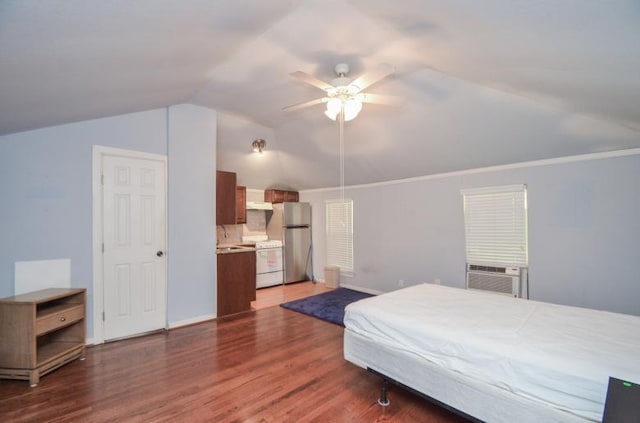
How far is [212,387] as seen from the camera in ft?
7.89

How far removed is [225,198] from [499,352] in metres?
3.87

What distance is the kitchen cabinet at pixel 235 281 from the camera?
4219mm

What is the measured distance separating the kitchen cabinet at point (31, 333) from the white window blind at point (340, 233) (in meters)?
4.37

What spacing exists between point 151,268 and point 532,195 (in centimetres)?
499

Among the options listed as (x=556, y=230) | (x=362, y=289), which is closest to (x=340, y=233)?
(x=362, y=289)

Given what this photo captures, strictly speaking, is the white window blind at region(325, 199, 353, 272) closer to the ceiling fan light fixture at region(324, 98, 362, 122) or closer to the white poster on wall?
the ceiling fan light fixture at region(324, 98, 362, 122)

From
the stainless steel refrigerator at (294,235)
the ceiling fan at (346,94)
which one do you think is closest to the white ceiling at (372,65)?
the ceiling fan at (346,94)

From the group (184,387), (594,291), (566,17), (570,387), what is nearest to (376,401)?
(570,387)

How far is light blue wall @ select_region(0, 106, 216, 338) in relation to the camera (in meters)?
2.86

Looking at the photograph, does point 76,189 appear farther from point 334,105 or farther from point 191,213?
point 334,105

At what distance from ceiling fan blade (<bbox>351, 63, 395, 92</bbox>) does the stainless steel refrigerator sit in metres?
4.24

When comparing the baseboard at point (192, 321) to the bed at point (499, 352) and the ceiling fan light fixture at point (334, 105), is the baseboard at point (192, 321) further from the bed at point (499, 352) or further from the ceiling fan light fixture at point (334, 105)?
the ceiling fan light fixture at point (334, 105)

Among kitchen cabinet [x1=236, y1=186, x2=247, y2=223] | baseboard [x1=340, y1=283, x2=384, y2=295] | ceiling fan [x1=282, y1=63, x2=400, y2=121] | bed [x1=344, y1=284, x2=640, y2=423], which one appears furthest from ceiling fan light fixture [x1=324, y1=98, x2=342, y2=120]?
baseboard [x1=340, y1=283, x2=384, y2=295]

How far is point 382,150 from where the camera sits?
4.48m
